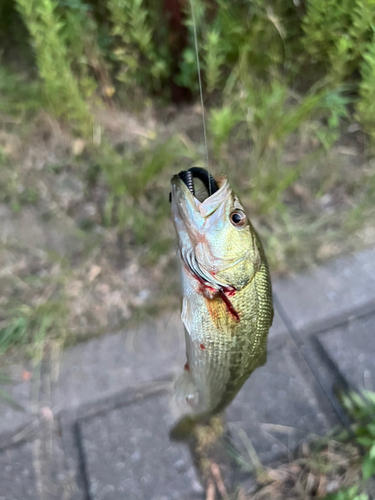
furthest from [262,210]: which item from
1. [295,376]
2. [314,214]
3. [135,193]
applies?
[295,376]

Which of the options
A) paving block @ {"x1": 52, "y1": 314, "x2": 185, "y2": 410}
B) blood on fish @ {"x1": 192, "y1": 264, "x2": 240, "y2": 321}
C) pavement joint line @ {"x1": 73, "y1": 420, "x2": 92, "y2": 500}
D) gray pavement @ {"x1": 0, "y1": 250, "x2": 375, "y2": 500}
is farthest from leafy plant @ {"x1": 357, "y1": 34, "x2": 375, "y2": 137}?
pavement joint line @ {"x1": 73, "y1": 420, "x2": 92, "y2": 500}

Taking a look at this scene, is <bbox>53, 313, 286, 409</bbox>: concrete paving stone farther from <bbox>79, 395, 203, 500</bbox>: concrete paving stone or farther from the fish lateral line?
the fish lateral line

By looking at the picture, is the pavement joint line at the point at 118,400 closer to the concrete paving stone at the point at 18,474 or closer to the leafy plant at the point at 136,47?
the concrete paving stone at the point at 18,474

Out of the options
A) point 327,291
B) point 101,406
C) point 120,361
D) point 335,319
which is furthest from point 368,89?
point 101,406

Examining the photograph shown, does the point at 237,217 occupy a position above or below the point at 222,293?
above

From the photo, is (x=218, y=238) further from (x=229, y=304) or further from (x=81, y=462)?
(x=81, y=462)

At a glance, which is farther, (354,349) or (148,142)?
(148,142)

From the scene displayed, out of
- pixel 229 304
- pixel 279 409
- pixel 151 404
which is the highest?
pixel 229 304

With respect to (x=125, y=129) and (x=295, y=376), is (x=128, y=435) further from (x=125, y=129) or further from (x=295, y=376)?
(x=125, y=129)
